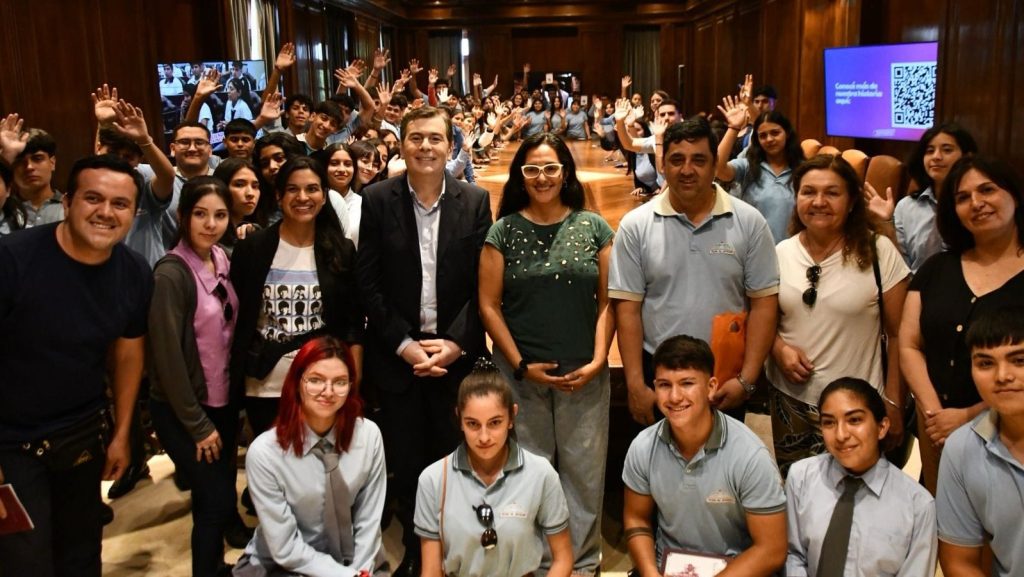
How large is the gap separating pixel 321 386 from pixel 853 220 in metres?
1.75

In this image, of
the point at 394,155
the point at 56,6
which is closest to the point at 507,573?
the point at 394,155

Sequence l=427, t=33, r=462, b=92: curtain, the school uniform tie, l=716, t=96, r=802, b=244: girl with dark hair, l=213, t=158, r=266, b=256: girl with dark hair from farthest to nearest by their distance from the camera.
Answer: l=427, t=33, r=462, b=92: curtain
l=716, t=96, r=802, b=244: girl with dark hair
l=213, t=158, r=266, b=256: girl with dark hair
the school uniform tie

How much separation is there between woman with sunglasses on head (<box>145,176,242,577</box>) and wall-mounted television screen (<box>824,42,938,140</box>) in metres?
5.31

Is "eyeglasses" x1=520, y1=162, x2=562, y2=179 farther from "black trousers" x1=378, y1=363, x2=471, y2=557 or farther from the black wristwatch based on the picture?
"black trousers" x1=378, y1=363, x2=471, y2=557

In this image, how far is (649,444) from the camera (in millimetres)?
2480

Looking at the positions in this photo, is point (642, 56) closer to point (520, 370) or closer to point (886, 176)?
point (886, 176)

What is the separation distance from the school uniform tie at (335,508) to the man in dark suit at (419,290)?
42 cm

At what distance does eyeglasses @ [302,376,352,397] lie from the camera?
254 centimetres

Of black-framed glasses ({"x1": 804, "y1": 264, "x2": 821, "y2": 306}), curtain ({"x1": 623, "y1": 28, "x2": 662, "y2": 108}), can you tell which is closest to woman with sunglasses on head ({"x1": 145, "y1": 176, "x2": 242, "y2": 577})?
black-framed glasses ({"x1": 804, "y1": 264, "x2": 821, "y2": 306})

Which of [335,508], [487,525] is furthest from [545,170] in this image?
[335,508]

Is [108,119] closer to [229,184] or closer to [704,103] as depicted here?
[229,184]

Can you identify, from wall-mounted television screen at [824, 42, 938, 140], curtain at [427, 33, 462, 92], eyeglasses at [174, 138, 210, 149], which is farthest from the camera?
curtain at [427, 33, 462, 92]

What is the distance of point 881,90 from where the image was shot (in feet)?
23.2

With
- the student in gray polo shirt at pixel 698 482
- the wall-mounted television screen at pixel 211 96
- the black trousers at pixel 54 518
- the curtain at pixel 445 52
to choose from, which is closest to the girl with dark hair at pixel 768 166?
the student in gray polo shirt at pixel 698 482
